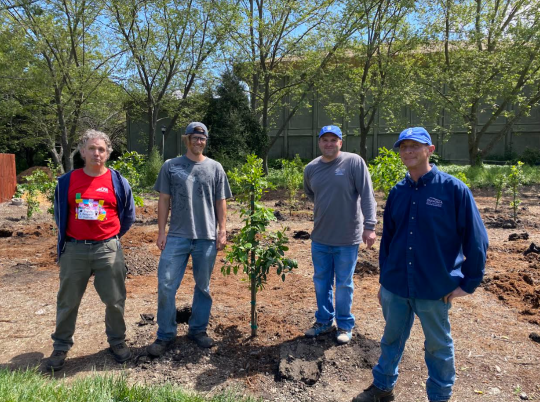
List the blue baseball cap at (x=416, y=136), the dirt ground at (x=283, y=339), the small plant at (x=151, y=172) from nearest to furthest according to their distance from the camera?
the blue baseball cap at (x=416, y=136) → the dirt ground at (x=283, y=339) → the small plant at (x=151, y=172)

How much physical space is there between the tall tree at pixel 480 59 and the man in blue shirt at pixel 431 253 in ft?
58.4

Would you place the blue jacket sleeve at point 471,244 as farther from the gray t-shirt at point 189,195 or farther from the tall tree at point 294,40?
the tall tree at point 294,40

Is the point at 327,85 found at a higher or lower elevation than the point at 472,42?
lower

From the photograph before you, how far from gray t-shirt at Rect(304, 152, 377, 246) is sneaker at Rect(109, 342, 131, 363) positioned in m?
1.83

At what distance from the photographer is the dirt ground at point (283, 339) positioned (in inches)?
125

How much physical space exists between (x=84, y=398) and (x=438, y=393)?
2.14 m

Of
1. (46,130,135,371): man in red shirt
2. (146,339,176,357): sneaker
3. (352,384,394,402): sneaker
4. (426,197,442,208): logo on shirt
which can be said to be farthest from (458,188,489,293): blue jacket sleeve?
(46,130,135,371): man in red shirt

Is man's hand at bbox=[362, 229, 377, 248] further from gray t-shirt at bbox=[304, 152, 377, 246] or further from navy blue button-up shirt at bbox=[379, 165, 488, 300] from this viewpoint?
navy blue button-up shirt at bbox=[379, 165, 488, 300]

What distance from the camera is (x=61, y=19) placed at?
17703 mm

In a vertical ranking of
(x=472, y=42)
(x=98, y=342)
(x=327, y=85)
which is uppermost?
(x=472, y=42)

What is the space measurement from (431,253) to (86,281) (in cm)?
258

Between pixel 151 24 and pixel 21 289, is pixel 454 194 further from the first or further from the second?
pixel 151 24

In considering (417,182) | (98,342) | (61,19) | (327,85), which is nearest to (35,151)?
(61,19)

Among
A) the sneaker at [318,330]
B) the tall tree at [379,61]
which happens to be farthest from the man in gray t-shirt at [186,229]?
the tall tree at [379,61]
